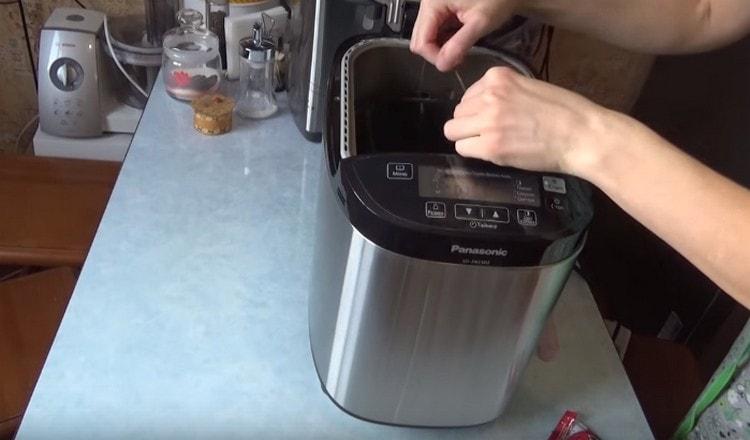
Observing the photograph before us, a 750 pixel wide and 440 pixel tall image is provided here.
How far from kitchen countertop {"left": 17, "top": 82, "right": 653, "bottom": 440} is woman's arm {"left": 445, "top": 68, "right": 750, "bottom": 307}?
0.31 m

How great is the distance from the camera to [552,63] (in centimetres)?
138

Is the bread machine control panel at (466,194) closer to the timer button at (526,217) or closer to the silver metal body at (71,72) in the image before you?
the timer button at (526,217)

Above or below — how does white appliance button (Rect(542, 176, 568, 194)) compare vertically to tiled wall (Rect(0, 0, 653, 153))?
above

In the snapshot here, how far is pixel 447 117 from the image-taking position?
797 mm

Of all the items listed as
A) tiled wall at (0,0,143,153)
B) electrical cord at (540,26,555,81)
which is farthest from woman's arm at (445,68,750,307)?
tiled wall at (0,0,143,153)

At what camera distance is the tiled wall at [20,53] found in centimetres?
135

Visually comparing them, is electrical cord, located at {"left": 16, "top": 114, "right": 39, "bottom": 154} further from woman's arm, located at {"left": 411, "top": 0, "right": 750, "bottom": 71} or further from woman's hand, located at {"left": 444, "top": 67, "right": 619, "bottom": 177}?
woman's hand, located at {"left": 444, "top": 67, "right": 619, "bottom": 177}

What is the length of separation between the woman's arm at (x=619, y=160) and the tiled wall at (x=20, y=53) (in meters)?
Answer: 0.94

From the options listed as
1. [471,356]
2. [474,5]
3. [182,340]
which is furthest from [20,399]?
[474,5]

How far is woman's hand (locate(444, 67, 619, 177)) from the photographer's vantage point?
1.97 feet

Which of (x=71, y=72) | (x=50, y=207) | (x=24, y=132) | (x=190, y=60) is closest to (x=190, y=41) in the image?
(x=190, y=60)

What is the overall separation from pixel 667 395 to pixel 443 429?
46 cm

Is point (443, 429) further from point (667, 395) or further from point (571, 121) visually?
point (667, 395)

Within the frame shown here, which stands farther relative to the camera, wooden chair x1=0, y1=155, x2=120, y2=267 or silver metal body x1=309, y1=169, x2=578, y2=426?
wooden chair x1=0, y1=155, x2=120, y2=267
